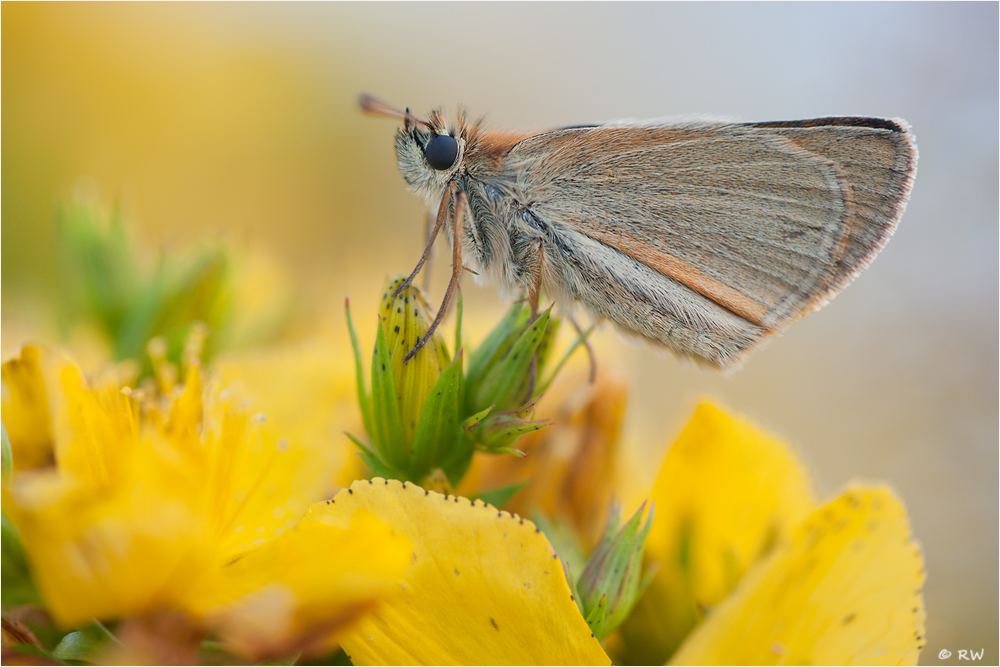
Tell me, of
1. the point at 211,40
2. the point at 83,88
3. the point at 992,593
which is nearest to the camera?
the point at 992,593

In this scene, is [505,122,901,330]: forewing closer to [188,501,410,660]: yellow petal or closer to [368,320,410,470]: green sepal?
[368,320,410,470]: green sepal

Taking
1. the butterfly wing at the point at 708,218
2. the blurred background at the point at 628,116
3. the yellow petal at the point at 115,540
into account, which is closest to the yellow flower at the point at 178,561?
the yellow petal at the point at 115,540

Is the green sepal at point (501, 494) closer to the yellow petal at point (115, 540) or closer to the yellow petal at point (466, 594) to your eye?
the yellow petal at point (466, 594)

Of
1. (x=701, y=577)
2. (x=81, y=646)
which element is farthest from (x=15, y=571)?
(x=701, y=577)

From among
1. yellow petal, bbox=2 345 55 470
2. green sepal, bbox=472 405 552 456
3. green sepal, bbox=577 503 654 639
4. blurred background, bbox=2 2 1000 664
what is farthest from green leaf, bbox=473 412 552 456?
blurred background, bbox=2 2 1000 664

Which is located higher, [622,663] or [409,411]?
[409,411]

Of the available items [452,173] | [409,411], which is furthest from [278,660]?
[452,173]

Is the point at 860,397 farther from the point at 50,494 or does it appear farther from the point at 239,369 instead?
the point at 50,494
